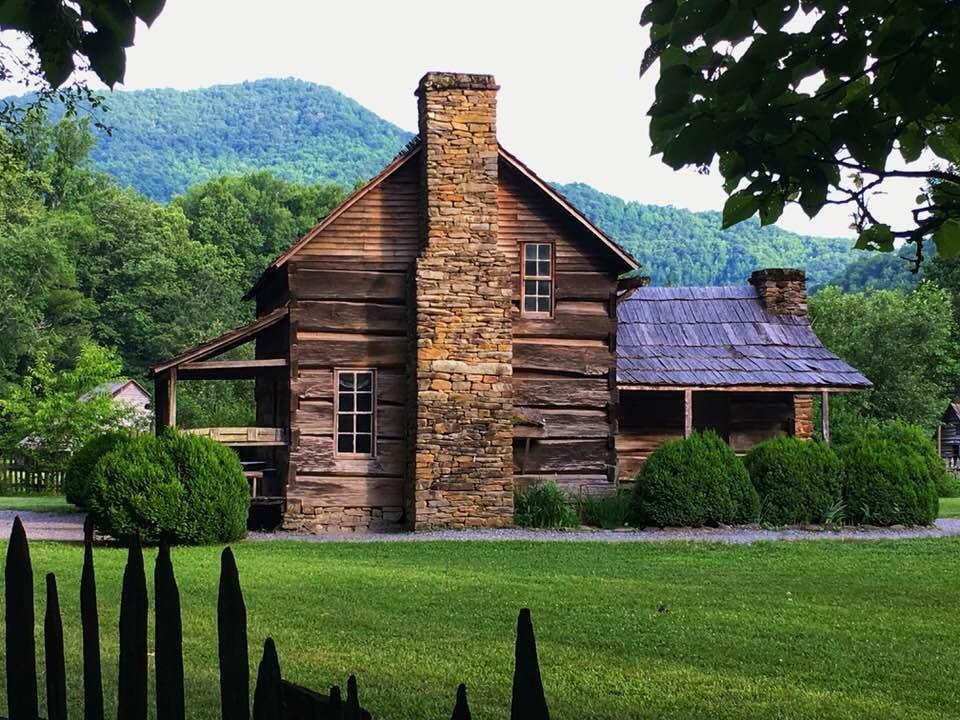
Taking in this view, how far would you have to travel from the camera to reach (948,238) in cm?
472

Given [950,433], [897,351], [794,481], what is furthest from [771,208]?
[950,433]

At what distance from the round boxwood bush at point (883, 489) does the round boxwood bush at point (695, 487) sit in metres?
2.00

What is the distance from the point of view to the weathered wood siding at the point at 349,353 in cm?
2203

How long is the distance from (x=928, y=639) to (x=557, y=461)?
1270cm

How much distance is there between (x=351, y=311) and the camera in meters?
22.3

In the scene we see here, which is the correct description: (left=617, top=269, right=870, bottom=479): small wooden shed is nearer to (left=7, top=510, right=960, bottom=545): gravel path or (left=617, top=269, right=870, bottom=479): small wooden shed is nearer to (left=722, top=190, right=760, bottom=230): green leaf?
(left=7, top=510, right=960, bottom=545): gravel path

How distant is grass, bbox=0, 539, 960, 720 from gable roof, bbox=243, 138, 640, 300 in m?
6.25

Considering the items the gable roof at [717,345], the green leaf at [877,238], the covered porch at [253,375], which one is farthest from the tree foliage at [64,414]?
the green leaf at [877,238]

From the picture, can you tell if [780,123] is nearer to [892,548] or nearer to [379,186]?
[892,548]

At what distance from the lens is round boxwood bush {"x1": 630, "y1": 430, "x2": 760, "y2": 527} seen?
68.3 feet

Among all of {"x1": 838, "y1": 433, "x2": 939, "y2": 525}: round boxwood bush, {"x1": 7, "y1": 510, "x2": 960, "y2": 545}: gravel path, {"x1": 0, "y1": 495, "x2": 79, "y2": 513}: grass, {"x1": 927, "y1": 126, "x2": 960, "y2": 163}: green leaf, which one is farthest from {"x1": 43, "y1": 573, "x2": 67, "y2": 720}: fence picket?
{"x1": 0, "y1": 495, "x2": 79, "y2": 513}: grass

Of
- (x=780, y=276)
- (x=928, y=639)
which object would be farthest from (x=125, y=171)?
(x=928, y=639)

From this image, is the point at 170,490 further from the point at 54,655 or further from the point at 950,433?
the point at 950,433

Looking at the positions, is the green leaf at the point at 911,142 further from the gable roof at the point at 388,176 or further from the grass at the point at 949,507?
the grass at the point at 949,507
